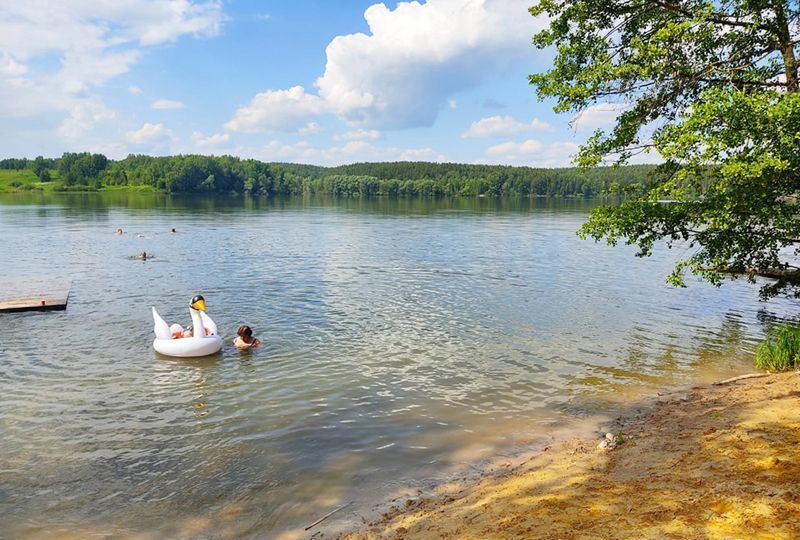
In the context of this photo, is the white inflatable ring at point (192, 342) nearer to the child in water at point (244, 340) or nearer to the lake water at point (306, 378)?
the lake water at point (306, 378)

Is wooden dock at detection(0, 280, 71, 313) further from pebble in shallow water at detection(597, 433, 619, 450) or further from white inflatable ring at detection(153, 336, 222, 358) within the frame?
pebble in shallow water at detection(597, 433, 619, 450)

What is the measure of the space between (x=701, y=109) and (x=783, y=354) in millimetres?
10312

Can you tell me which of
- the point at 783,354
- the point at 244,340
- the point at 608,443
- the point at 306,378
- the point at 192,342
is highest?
the point at 783,354

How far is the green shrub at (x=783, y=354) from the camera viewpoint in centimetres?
1736

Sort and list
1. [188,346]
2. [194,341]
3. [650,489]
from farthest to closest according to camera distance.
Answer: [194,341], [188,346], [650,489]

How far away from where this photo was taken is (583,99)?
14.9 metres

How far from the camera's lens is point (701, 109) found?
1191 cm

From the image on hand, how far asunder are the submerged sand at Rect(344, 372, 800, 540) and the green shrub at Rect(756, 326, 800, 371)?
427 cm

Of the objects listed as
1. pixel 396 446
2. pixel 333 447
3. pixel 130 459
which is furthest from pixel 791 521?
pixel 130 459

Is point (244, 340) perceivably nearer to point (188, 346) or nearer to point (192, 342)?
point (192, 342)

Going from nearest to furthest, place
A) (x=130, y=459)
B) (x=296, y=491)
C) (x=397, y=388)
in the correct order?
(x=296, y=491) → (x=130, y=459) → (x=397, y=388)

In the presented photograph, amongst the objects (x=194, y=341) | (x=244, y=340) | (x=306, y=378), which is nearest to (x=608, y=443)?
(x=306, y=378)

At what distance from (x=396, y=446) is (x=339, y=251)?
38.9 m

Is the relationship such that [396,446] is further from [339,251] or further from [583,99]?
[339,251]
